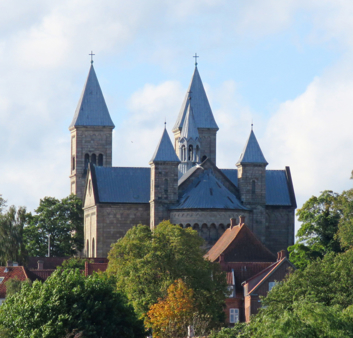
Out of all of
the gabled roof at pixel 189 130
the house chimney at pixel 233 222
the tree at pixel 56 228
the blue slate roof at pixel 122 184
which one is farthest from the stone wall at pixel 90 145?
the house chimney at pixel 233 222

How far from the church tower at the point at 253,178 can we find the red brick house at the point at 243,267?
9336 millimetres

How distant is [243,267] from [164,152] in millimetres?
20738

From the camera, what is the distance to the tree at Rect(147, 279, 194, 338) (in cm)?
6137

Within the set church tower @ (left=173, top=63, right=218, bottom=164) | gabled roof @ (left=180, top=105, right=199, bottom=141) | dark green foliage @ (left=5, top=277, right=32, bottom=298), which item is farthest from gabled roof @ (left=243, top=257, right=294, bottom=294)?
church tower @ (left=173, top=63, right=218, bottom=164)

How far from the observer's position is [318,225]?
10069cm

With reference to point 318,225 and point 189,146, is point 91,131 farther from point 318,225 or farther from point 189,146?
point 318,225

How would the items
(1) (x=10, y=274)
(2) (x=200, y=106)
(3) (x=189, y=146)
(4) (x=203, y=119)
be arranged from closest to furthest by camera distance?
1. (1) (x=10, y=274)
2. (3) (x=189, y=146)
3. (4) (x=203, y=119)
4. (2) (x=200, y=106)

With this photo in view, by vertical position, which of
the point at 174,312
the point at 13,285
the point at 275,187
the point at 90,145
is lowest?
the point at 174,312

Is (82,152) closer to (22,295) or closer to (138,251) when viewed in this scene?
(138,251)

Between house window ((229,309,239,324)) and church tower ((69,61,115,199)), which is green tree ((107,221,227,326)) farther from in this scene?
church tower ((69,61,115,199))


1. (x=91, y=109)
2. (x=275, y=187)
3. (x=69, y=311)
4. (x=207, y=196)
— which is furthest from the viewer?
(x=91, y=109)

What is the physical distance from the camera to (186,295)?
63875mm

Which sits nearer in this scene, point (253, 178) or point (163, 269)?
point (163, 269)

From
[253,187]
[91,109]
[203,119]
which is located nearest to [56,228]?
[91,109]
